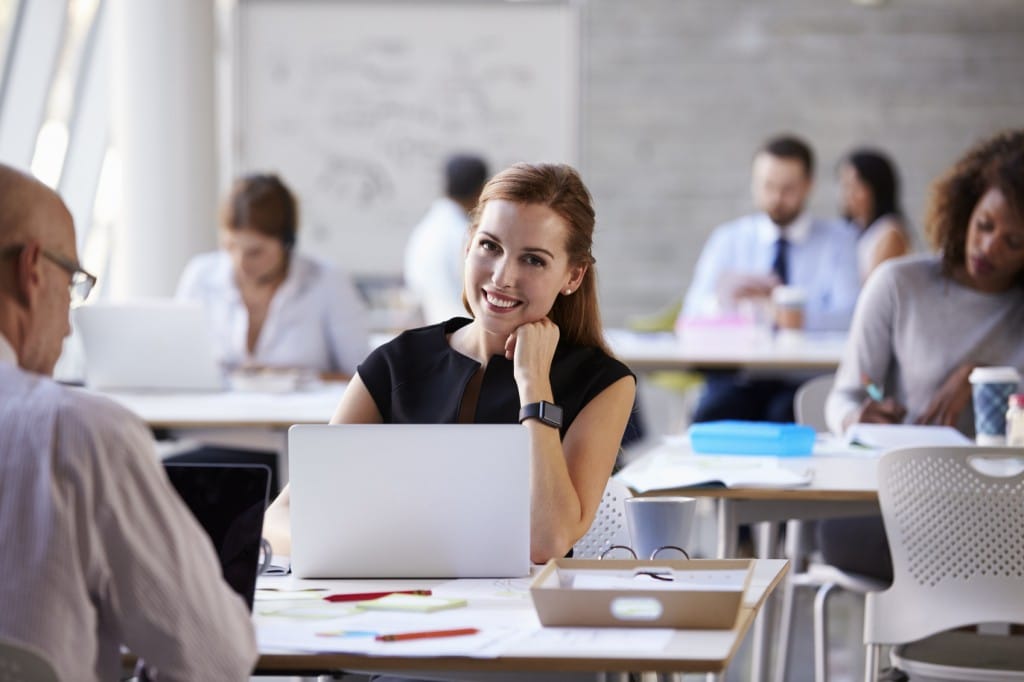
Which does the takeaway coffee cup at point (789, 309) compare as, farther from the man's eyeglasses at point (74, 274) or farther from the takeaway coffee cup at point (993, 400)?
the man's eyeglasses at point (74, 274)

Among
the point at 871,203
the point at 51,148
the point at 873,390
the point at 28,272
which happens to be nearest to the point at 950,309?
the point at 873,390

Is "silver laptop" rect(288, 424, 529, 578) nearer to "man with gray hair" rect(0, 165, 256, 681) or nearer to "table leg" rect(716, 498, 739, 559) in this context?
"man with gray hair" rect(0, 165, 256, 681)

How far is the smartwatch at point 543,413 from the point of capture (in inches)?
87.1

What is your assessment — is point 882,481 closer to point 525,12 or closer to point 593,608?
point 593,608

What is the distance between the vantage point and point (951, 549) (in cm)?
245

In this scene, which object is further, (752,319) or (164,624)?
(752,319)

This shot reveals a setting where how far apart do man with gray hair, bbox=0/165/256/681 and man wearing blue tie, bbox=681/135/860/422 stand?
4.47 metres

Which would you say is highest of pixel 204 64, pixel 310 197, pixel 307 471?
pixel 204 64

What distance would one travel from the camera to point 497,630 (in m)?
1.61

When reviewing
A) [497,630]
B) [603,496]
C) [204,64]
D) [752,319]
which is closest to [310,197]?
[204,64]

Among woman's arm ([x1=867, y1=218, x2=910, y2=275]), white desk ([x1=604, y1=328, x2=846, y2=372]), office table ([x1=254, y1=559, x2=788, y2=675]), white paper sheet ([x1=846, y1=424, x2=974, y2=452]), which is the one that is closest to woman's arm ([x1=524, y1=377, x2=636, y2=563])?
office table ([x1=254, y1=559, x2=788, y2=675])

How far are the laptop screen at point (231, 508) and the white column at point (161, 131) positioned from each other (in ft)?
15.3

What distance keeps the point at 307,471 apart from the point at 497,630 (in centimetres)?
36

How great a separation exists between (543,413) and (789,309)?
139 inches
